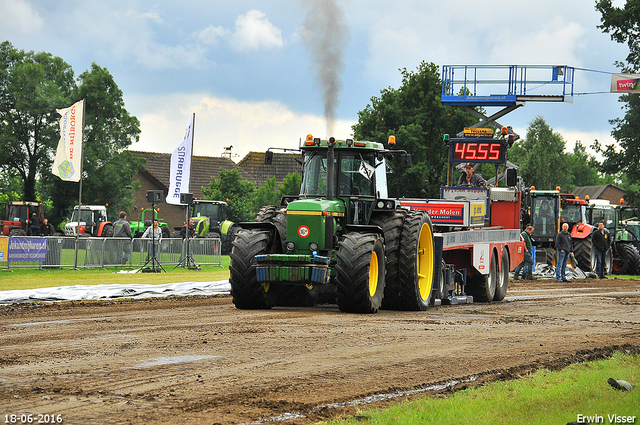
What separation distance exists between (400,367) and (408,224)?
226 inches

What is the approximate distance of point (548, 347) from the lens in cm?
925

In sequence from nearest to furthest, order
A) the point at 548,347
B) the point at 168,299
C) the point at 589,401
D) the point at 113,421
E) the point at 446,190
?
the point at 113,421 < the point at 589,401 < the point at 548,347 < the point at 168,299 < the point at 446,190

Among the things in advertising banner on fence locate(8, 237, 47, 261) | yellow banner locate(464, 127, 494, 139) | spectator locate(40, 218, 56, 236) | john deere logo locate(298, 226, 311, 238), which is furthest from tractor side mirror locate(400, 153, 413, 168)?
spectator locate(40, 218, 56, 236)

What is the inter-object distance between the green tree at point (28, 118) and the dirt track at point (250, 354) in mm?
39056

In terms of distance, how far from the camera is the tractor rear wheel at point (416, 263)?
42.1 ft

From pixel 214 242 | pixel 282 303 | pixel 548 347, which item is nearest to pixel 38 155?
pixel 214 242

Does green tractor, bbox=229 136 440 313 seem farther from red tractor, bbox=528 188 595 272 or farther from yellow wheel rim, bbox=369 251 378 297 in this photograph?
red tractor, bbox=528 188 595 272

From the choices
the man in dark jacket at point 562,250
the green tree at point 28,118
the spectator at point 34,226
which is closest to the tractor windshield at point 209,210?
the spectator at point 34,226

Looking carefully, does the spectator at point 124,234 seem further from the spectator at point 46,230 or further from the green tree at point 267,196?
the green tree at point 267,196

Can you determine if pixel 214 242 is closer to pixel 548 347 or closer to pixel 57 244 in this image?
pixel 57 244

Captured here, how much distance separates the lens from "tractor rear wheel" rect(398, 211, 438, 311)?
12.8 meters

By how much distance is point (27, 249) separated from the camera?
22.9 metres

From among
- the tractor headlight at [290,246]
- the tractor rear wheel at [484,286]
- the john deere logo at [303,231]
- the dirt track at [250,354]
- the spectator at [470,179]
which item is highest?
the spectator at [470,179]

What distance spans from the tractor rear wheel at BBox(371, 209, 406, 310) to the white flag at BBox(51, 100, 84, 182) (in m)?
14.5
